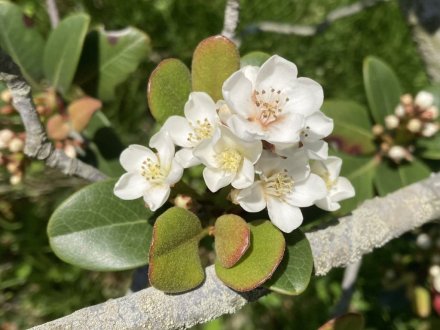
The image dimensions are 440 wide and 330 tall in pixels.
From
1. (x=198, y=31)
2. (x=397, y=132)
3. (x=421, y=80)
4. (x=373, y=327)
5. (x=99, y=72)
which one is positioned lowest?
(x=373, y=327)

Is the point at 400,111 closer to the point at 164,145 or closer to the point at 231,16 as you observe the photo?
the point at 231,16

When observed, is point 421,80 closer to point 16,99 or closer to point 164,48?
point 164,48

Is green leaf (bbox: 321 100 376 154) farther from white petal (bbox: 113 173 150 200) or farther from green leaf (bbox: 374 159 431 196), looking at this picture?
white petal (bbox: 113 173 150 200)

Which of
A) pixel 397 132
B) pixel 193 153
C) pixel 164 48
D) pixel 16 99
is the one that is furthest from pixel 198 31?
pixel 193 153

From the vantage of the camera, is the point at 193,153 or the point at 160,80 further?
the point at 160,80

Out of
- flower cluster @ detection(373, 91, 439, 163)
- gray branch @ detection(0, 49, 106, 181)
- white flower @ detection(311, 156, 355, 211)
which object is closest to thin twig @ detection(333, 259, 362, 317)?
flower cluster @ detection(373, 91, 439, 163)

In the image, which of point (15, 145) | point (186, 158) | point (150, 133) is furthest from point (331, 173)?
point (150, 133)
